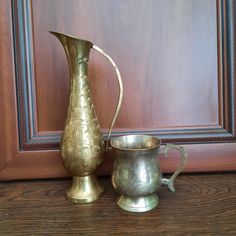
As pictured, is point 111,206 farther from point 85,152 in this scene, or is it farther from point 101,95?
point 101,95

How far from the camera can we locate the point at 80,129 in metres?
0.41

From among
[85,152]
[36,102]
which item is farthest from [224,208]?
[36,102]

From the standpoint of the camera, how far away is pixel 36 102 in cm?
52

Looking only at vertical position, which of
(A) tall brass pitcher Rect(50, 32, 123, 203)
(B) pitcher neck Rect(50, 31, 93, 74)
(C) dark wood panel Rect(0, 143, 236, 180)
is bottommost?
(C) dark wood panel Rect(0, 143, 236, 180)

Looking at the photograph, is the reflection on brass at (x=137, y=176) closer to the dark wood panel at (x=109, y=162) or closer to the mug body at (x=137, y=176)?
the mug body at (x=137, y=176)

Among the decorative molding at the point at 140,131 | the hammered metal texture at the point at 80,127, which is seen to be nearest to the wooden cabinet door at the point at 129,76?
the decorative molding at the point at 140,131

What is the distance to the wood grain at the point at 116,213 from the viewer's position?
0.36 meters

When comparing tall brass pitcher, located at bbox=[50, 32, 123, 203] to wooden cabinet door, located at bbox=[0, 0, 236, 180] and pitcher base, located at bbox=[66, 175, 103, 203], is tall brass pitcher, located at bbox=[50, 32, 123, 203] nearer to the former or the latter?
pitcher base, located at bbox=[66, 175, 103, 203]

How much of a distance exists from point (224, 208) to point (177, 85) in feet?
0.79

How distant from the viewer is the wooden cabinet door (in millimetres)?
509

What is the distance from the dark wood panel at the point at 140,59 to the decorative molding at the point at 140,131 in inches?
0.4

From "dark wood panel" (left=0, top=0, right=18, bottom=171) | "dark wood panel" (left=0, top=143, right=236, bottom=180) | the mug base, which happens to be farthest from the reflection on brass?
"dark wood panel" (left=0, top=0, right=18, bottom=171)

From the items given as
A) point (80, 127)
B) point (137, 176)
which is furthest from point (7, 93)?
point (137, 176)

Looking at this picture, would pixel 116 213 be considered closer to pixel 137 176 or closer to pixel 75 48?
pixel 137 176
